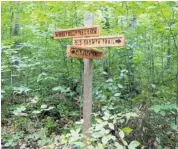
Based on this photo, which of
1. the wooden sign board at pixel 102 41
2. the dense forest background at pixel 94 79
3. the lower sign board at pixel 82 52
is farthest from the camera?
the dense forest background at pixel 94 79

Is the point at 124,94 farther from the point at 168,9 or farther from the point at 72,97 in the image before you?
the point at 168,9

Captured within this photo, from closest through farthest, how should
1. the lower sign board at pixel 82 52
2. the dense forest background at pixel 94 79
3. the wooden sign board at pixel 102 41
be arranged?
1. the wooden sign board at pixel 102 41
2. the lower sign board at pixel 82 52
3. the dense forest background at pixel 94 79

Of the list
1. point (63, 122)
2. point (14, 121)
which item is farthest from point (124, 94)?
point (14, 121)

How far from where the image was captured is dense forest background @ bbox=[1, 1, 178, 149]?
12.5ft

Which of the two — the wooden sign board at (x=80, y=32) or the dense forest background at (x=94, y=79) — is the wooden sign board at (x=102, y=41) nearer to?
the wooden sign board at (x=80, y=32)

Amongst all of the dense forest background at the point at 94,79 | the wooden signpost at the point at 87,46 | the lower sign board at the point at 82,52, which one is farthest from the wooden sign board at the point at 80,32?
the dense forest background at the point at 94,79

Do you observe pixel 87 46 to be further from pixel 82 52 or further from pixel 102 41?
pixel 102 41

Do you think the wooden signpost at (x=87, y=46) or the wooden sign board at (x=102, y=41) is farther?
the wooden signpost at (x=87, y=46)

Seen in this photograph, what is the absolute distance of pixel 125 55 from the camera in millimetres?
5203

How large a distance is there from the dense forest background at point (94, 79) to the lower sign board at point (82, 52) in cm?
75

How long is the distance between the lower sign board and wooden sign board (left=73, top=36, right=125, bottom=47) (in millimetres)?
82

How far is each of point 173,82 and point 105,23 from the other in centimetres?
203

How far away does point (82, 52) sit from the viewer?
323 centimetres

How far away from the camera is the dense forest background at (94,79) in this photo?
379 centimetres
